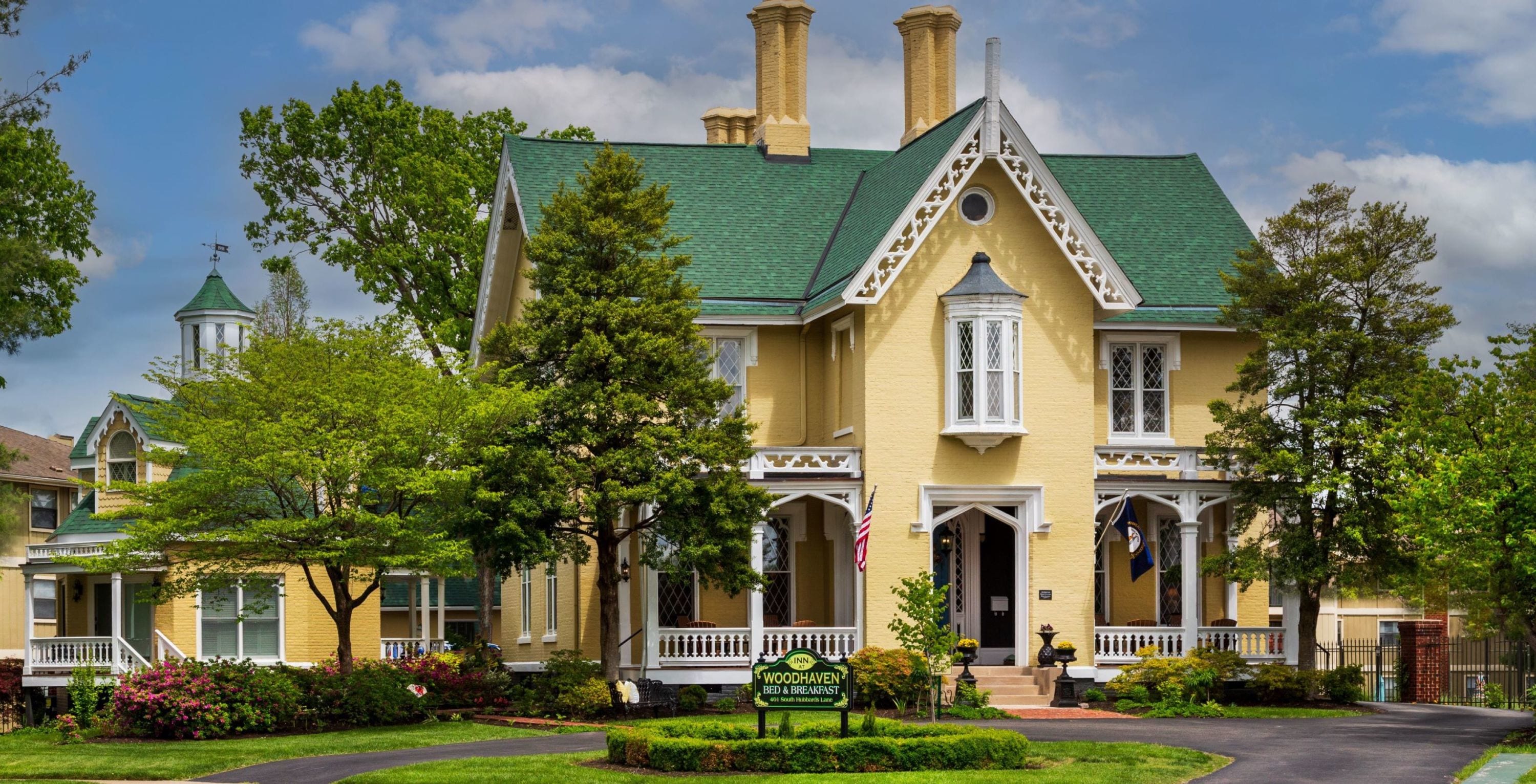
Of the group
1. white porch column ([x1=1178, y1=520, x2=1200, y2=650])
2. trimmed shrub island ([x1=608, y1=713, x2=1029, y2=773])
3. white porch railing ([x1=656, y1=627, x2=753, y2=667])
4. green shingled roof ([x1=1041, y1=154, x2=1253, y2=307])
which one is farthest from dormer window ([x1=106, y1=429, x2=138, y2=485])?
trimmed shrub island ([x1=608, y1=713, x2=1029, y2=773])

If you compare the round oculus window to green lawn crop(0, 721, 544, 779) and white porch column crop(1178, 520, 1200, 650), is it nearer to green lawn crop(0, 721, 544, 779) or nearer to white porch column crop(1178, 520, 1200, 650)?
white porch column crop(1178, 520, 1200, 650)

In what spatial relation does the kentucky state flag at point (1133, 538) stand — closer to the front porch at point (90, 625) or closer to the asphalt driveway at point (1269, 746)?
the asphalt driveway at point (1269, 746)

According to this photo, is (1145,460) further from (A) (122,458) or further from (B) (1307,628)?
(A) (122,458)

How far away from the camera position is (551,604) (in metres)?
39.2

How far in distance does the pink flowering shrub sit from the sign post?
1023cm

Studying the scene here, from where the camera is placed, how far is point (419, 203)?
47.6 meters

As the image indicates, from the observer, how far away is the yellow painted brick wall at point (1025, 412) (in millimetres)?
34062

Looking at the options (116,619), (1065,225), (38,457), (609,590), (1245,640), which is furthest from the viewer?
(38,457)

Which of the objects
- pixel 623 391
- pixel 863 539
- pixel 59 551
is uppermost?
pixel 623 391

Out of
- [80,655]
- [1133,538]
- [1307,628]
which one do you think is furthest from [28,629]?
[1307,628]

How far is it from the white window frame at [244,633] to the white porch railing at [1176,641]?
1870cm

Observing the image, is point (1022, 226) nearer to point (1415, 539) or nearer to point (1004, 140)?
point (1004, 140)

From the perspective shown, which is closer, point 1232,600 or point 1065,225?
point 1065,225

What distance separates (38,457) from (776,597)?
110ft
